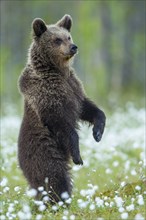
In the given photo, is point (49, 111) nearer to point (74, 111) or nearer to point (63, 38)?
point (74, 111)

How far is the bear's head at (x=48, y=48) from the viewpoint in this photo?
369 inches

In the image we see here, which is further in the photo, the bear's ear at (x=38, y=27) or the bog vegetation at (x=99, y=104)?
the bear's ear at (x=38, y=27)

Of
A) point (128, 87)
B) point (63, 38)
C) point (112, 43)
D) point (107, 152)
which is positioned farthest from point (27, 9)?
point (63, 38)

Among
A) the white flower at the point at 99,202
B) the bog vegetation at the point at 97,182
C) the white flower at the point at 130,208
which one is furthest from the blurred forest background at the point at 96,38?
the white flower at the point at 130,208

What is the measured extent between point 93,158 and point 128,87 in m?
32.9

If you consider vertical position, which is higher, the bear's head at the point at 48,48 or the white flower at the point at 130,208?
the bear's head at the point at 48,48

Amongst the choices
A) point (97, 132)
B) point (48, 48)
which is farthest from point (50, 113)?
point (48, 48)

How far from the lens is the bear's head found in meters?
9.38

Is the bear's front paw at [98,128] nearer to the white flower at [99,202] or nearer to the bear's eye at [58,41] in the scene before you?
the bear's eye at [58,41]

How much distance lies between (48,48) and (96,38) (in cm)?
4085

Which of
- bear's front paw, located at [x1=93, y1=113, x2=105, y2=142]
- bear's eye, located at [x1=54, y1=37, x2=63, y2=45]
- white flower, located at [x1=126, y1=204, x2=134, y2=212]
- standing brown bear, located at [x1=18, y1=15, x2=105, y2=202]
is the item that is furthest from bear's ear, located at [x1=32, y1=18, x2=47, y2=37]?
white flower, located at [x1=126, y1=204, x2=134, y2=212]

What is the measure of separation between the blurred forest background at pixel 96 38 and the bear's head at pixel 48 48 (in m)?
29.3

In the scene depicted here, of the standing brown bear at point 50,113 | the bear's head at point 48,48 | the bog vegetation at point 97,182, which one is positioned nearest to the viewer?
the bog vegetation at point 97,182

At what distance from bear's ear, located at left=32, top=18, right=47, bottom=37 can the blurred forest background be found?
1154 inches
